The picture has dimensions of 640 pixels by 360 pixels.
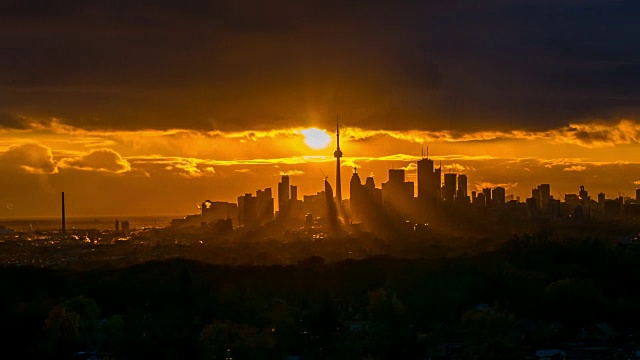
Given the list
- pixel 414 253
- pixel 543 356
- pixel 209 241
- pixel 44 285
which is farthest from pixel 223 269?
pixel 209 241

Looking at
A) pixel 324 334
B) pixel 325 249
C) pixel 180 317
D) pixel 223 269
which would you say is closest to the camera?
pixel 324 334

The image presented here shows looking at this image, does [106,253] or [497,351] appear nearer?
[497,351]

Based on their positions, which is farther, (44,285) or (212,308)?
(44,285)

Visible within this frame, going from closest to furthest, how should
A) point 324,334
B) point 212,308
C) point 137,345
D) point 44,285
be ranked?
1. point 137,345
2. point 324,334
3. point 212,308
4. point 44,285

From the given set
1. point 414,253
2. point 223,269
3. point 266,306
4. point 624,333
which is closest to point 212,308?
point 266,306

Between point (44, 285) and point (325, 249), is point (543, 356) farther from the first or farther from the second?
point (325, 249)

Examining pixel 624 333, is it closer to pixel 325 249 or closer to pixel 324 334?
pixel 324 334
